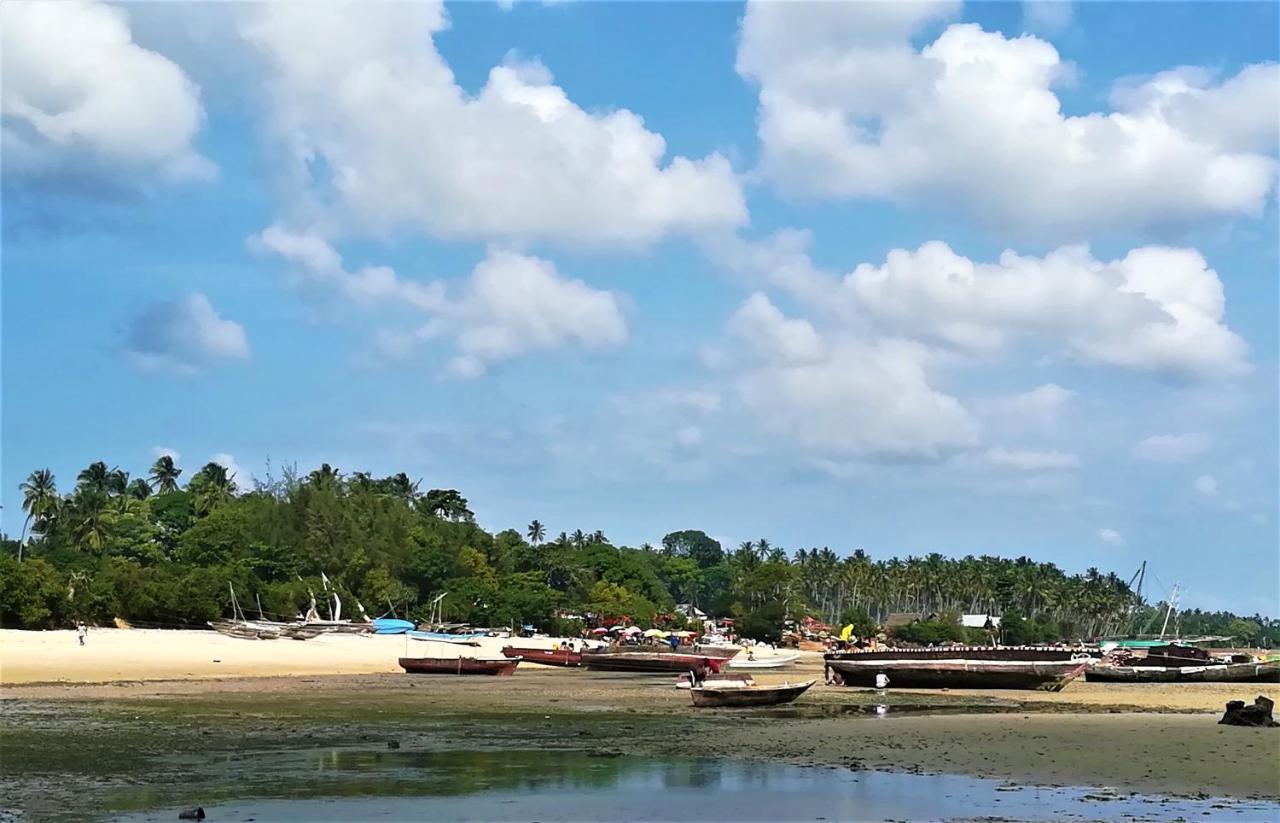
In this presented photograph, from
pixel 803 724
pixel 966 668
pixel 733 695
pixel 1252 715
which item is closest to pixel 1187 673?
pixel 966 668

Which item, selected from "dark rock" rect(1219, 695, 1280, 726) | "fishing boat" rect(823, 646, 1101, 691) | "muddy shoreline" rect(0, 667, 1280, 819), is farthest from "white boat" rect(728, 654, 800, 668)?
"dark rock" rect(1219, 695, 1280, 726)

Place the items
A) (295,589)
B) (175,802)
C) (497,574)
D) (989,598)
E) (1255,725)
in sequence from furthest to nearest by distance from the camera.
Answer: (989,598) < (497,574) < (295,589) < (1255,725) < (175,802)

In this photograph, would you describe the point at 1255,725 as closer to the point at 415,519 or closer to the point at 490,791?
the point at 490,791

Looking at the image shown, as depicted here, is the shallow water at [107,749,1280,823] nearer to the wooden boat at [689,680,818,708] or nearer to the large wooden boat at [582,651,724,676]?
the wooden boat at [689,680,818,708]

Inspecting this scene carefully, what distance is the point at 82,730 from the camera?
28094mm

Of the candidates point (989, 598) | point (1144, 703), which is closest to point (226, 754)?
point (1144, 703)

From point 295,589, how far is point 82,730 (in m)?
67.5

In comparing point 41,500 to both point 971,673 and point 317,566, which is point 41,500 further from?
point 971,673

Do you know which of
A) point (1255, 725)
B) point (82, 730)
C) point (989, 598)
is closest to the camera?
point (82, 730)

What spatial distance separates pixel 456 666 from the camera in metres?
61.0

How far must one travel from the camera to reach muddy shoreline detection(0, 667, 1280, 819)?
73.3 ft

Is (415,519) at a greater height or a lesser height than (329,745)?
greater

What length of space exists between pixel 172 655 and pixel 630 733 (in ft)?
114

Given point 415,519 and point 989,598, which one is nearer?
point 415,519
